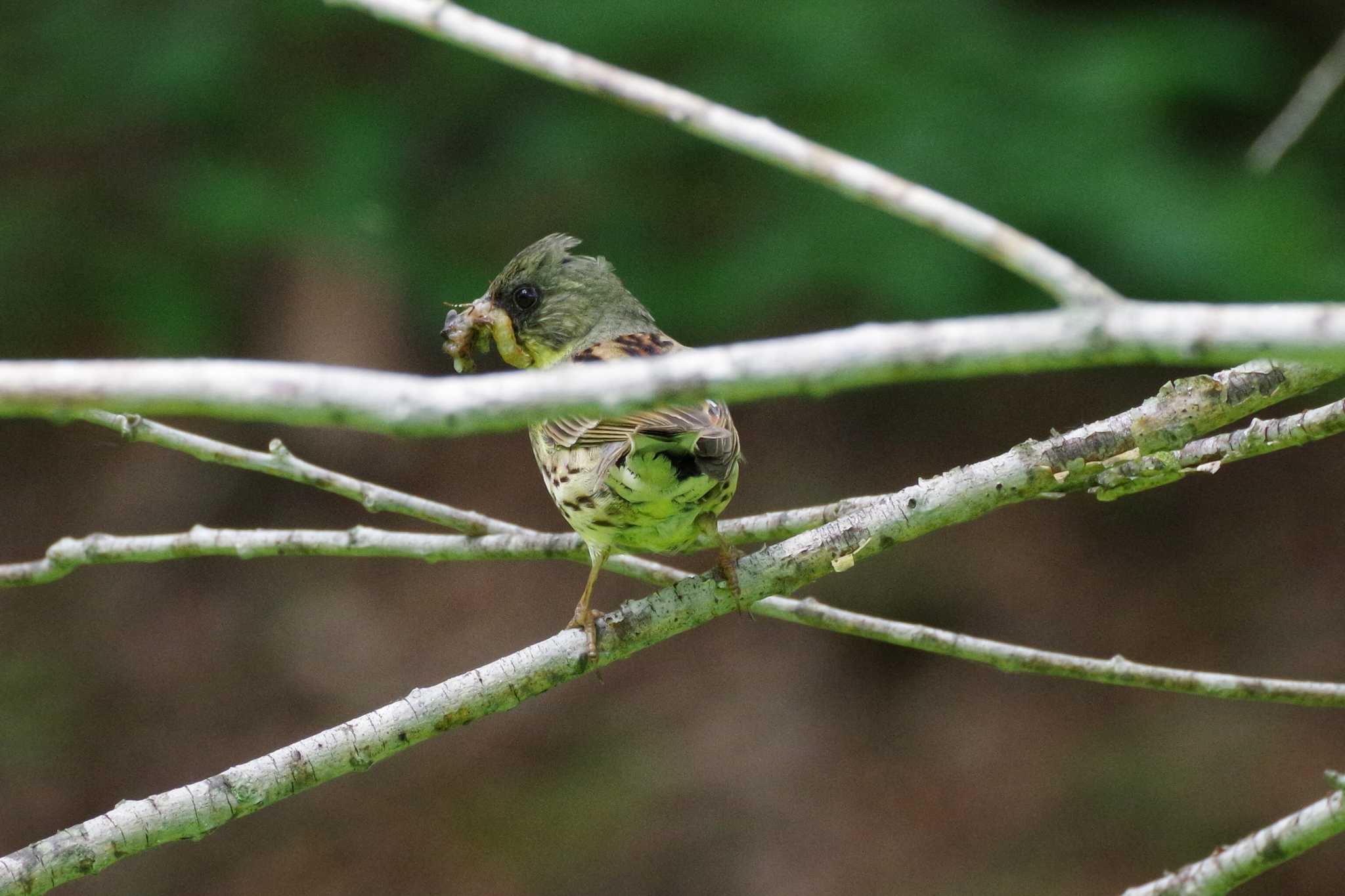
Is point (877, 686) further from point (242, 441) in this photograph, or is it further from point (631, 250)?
point (242, 441)

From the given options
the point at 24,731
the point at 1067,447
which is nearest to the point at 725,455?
the point at 1067,447

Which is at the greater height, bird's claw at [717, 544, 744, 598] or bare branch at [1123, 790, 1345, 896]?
bird's claw at [717, 544, 744, 598]

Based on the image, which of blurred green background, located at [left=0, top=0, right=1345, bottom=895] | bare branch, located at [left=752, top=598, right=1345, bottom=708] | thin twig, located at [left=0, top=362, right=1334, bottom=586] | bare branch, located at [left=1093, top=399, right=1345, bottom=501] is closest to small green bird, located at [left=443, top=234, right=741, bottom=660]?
thin twig, located at [left=0, top=362, right=1334, bottom=586]

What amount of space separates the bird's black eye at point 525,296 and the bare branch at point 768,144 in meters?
1.78

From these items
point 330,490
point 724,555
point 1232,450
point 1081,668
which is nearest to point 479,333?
point 330,490

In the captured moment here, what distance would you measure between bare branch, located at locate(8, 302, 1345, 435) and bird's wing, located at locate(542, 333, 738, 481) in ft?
4.58

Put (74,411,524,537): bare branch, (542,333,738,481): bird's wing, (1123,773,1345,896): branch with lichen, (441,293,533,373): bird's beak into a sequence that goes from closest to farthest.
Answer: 1. (1123,773,1345,896): branch with lichen
2. (542,333,738,481): bird's wing
3. (74,411,524,537): bare branch
4. (441,293,533,373): bird's beak

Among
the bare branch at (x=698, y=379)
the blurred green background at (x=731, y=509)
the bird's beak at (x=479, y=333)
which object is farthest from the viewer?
the blurred green background at (x=731, y=509)

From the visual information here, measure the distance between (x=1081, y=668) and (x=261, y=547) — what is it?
1.94 metres

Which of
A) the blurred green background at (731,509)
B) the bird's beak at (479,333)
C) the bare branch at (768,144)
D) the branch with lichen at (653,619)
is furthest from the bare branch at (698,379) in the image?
the blurred green background at (731,509)

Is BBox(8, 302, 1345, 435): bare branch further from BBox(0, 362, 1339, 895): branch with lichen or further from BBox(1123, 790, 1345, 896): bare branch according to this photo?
BBox(1123, 790, 1345, 896): bare branch

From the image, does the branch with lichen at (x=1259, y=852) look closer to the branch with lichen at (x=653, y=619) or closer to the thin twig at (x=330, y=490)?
the branch with lichen at (x=653, y=619)

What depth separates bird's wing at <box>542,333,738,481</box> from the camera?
3.01 meters

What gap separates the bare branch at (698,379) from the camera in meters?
1.32
